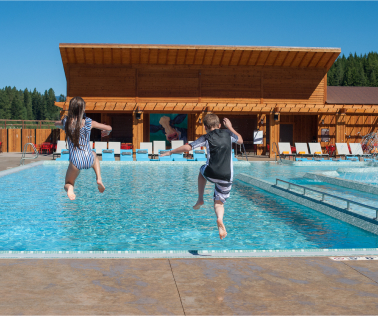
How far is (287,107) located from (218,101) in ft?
12.7

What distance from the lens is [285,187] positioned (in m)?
9.97

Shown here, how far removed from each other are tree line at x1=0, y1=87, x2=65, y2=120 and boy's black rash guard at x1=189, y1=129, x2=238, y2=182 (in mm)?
116371

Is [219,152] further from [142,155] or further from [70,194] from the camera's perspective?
[142,155]

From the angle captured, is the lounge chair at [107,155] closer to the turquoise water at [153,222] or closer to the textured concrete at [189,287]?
the turquoise water at [153,222]

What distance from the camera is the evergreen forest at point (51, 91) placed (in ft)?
233

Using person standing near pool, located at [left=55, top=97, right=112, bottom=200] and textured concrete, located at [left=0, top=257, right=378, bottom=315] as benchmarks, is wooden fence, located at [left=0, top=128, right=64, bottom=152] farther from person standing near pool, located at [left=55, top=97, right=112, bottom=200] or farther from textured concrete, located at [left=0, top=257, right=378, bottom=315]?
textured concrete, located at [left=0, top=257, right=378, bottom=315]

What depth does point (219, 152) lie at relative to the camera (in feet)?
14.0

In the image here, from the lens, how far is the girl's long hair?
430 cm

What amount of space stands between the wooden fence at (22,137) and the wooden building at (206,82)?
526 centimetres

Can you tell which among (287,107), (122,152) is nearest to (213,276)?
(122,152)

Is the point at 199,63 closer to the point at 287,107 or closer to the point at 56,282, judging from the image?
the point at 287,107

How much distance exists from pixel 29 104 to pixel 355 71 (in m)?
90.9

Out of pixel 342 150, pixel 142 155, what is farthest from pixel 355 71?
pixel 142 155

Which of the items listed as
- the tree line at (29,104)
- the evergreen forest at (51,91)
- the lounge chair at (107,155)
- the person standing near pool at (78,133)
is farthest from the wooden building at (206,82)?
the tree line at (29,104)
